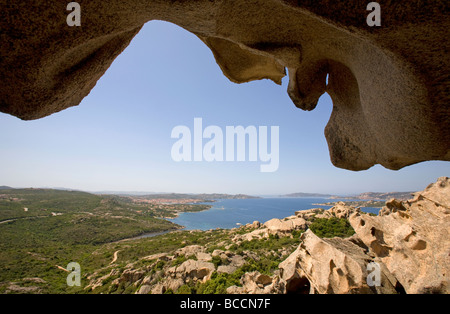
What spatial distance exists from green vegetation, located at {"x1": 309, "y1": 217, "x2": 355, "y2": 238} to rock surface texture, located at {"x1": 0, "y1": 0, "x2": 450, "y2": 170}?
25.3 m

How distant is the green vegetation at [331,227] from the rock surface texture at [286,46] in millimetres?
25341

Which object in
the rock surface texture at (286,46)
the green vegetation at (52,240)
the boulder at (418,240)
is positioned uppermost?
the rock surface texture at (286,46)

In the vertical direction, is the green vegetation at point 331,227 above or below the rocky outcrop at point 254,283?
below

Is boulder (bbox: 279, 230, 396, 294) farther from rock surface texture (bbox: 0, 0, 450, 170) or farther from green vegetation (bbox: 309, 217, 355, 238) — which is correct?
green vegetation (bbox: 309, 217, 355, 238)

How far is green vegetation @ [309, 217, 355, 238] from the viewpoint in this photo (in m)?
24.8

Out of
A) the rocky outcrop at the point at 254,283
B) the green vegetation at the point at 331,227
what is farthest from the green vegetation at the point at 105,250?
the rocky outcrop at the point at 254,283

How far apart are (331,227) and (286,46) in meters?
29.8

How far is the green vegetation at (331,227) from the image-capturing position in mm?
24797

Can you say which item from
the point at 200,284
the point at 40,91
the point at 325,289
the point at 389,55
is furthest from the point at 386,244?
the point at 200,284

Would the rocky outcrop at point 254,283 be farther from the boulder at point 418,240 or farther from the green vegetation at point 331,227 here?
the green vegetation at point 331,227

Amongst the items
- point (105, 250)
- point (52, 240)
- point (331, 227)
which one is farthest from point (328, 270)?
point (52, 240)

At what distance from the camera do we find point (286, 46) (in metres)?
3.56

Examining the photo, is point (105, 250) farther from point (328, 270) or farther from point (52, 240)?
point (328, 270)
